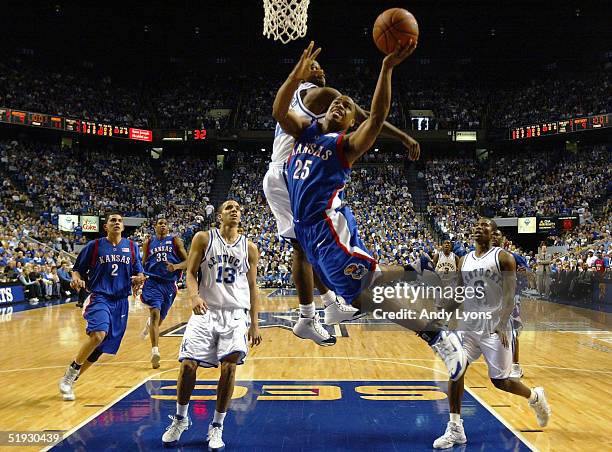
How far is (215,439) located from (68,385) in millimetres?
2357

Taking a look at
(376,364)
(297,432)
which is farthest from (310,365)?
(297,432)

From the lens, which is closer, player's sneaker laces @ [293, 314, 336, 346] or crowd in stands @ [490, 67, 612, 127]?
player's sneaker laces @ [293, 314, 336, 346]

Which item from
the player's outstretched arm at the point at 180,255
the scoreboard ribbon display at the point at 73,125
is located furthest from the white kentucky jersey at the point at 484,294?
the scoreboard ribbon display at the point at 73,125

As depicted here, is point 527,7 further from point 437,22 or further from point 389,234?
point 389,234

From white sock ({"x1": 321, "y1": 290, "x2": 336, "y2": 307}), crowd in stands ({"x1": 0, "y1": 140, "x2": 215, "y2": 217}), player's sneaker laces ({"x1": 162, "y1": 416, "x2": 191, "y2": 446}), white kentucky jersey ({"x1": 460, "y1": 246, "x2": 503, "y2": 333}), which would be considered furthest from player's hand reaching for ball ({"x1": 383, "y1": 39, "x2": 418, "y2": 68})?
crowd in stands ({"x1": 0, "y1": 140, "x2": 215, "y2": 217})

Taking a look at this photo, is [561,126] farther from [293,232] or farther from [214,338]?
[293,232]

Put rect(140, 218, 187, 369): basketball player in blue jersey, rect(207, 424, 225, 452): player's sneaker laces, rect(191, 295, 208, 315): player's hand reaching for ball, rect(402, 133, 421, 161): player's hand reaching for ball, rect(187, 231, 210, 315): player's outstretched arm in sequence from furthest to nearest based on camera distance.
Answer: rect(140, 218, 187, 369): basketball player in blue jersey
rect(187, 231, 210, 315): player's outstretched arm
rect(207, 424, 225, 452): player's sneaker laces
rect(191, 295, 208, 315): player's hand reaching for ball
rect(402, 133, 421, 161): player's hand reaching for ball

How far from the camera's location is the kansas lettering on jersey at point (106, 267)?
6.26 m

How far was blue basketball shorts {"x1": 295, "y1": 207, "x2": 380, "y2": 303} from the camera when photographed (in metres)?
3.54

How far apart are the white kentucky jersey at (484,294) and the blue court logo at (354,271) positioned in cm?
185

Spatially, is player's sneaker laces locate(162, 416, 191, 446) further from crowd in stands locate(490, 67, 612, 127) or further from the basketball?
crowd in stands locate(490, 67, 612, 127)

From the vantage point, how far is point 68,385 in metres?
5.96

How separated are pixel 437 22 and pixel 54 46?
74.2ft

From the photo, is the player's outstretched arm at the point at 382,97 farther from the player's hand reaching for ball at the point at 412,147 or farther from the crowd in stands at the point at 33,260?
the crowd in stands at the point at 33,260
